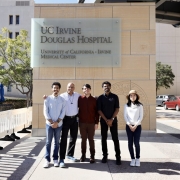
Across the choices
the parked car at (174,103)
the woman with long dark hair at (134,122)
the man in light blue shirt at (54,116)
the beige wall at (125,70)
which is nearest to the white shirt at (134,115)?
the woman with long dark hair at (134,122)

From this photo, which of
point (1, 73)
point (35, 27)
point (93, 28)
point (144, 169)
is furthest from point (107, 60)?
point (1, 73)

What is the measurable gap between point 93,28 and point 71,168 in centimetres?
545

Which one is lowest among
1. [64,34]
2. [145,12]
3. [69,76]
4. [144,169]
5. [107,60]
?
[144,169]

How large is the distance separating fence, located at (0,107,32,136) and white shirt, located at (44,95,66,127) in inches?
114

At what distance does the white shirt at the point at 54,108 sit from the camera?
507 cm

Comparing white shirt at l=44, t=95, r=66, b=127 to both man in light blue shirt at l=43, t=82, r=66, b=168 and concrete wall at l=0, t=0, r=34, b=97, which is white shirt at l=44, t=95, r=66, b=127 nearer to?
man in light blue shirt at l=43, t=82, r=66, b=168

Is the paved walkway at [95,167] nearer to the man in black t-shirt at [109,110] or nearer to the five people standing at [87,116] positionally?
the five people standing at [87,116]

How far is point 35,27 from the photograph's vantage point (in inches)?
342

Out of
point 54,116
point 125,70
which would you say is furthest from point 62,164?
point 125,70

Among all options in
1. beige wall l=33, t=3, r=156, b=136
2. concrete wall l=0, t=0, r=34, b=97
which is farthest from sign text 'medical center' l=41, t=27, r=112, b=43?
concrete wall l=0, t=0, r=34, b=97

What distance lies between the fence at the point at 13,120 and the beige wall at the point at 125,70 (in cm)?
76

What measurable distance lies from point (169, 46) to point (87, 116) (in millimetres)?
39052

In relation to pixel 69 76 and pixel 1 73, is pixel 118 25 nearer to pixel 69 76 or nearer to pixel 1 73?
pixel 69 76

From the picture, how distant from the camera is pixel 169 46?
40.8m
